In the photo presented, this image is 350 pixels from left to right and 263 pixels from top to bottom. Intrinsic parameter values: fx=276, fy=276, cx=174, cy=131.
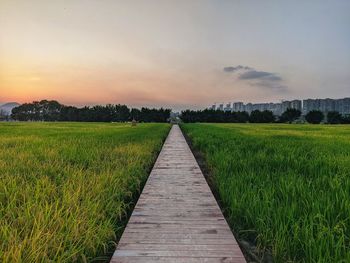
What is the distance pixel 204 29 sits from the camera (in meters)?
17.0

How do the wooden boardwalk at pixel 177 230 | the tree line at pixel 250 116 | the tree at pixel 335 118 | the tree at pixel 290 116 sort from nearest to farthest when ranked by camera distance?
the wooden boardwalk at pixel 177 230 < the tree at pixel 335 118 < the tree line at pixel 250 116 < the tree at pixel 290 116

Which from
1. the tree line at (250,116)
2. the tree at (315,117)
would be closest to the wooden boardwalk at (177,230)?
the tree line at (250,116)

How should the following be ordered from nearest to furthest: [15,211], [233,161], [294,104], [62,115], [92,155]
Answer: [15,211], [233,161], [92,155], [62,115], [294,104]

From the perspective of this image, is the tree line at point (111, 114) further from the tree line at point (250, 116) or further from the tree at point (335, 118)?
the tree at point (335, 118)

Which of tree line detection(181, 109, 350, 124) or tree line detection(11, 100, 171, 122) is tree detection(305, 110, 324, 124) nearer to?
tree line detection(181, 109, 350, 124)

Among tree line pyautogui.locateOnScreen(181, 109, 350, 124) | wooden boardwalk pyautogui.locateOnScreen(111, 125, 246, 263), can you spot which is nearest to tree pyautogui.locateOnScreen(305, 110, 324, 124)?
tree line pyautogui.locateOnScreen(181, 109, 350, 124)

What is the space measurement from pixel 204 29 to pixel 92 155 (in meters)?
12.3

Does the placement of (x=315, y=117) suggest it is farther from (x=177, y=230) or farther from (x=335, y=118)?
(x=177, y=230)

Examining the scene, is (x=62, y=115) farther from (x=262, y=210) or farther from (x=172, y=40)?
(x=262, y=210)

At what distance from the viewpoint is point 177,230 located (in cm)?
322

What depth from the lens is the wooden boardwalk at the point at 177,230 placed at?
8.59ft

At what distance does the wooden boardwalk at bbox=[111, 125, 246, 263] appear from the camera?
262 cm

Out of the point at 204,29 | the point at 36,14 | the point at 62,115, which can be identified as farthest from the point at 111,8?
the point at 62,115

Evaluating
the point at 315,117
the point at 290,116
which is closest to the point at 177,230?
the point at 290,116
